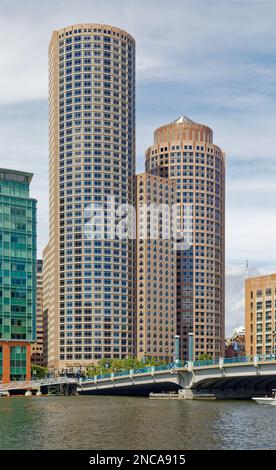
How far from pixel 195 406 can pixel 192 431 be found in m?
49.9

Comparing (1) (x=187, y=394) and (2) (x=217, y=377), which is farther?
(1) (x=187, y=394)

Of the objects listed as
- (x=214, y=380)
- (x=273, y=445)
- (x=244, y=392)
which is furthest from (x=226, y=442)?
(x=244, y=392)

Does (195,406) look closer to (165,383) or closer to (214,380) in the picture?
(214,380)

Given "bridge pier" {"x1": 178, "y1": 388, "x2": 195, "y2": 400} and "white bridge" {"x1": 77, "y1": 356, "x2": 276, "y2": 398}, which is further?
"bridge pier" {"x1": 178, "y1": 388, "x2": 195, "y2": 400}

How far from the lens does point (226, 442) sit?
88.6 m

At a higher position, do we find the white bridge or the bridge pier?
the white bridge

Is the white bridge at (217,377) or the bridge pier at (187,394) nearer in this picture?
the white bridge at (217,377)

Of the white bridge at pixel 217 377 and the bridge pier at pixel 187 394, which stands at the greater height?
the white bridge at pixel 217 377

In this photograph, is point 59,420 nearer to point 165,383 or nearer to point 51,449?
point 51,449

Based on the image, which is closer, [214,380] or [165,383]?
[214,380]

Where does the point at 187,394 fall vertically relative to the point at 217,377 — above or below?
below
